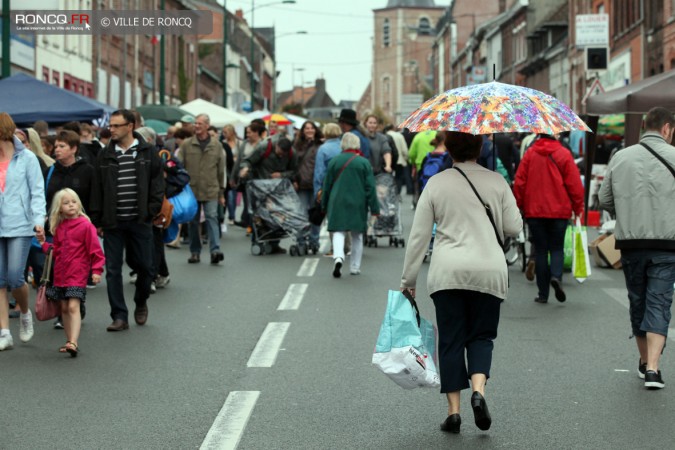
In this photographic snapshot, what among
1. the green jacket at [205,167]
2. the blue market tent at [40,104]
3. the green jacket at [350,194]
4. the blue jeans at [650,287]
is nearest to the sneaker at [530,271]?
the green jacket at [350,194]

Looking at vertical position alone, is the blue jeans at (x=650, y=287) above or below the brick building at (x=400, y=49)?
below

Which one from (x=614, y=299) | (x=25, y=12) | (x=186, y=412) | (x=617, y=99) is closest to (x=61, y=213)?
(x=186, y=412)

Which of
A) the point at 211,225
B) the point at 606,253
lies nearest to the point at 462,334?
the point at 606,253

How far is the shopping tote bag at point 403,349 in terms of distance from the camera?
6.29m

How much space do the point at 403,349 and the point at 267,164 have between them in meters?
12.2

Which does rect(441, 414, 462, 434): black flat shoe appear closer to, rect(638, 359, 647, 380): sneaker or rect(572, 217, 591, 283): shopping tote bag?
rect(638, 359, 647, 380): sneaker

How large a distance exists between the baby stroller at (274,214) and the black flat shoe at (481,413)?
11570mm

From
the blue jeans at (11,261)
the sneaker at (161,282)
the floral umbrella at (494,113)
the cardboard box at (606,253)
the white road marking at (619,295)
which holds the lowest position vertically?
the white road marking at (619,295)

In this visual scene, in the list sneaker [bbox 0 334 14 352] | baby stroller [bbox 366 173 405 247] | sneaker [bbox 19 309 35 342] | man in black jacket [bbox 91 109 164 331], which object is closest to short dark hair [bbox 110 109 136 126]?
man in black jacket [bbox 91 109 164 331]

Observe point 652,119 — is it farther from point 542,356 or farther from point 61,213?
point 61,213

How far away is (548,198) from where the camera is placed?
12.2 meters

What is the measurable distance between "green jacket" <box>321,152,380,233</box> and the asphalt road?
2.58 m

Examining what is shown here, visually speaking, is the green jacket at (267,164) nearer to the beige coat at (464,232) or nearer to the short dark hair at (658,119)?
the short dark hair at (658,119)

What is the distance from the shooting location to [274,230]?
17969 mm
